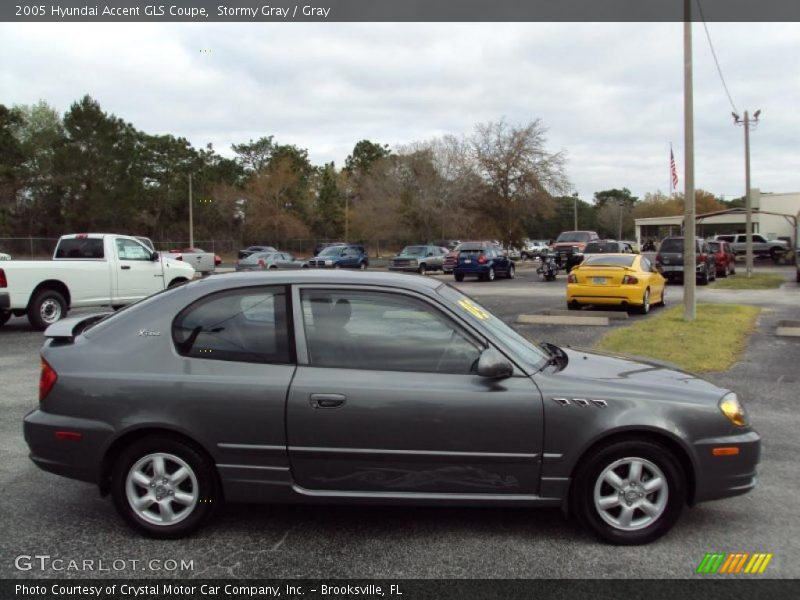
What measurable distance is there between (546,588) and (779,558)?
143 centimetres

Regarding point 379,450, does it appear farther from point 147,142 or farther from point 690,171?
point 147,142

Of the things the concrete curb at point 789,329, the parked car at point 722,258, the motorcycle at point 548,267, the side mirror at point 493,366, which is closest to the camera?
the side mirror at point 493,366

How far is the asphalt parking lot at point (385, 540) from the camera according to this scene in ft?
12.1

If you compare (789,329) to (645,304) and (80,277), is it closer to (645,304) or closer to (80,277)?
(645,304)

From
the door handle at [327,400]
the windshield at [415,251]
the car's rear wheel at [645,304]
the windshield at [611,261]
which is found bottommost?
the car's rear wheel at [645,304]

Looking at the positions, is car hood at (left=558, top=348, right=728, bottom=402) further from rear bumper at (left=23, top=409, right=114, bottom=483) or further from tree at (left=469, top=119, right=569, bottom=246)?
tree at (left=469, top=119, right=569, bottom=246)

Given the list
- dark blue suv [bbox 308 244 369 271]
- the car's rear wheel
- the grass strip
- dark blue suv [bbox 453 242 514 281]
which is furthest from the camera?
dark blue suv [bbox 308 244 369 271]

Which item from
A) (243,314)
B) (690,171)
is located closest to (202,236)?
(690,171)

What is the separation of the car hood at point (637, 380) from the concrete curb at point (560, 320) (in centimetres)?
986

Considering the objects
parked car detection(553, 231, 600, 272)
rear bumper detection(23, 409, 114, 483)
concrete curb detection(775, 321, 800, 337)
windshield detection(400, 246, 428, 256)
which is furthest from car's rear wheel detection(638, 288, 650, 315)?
windshield detection(400, 246, 428, 256)

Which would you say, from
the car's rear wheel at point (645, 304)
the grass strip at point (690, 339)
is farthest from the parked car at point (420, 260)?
the grass strip at point (690, 339)

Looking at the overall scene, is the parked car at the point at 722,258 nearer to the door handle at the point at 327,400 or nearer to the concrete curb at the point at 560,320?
the concrete curb at the point at 560,320

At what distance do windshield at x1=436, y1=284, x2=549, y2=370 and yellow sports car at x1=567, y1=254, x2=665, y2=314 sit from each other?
40.1ft

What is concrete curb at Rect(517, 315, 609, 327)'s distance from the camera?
14.4 metres
